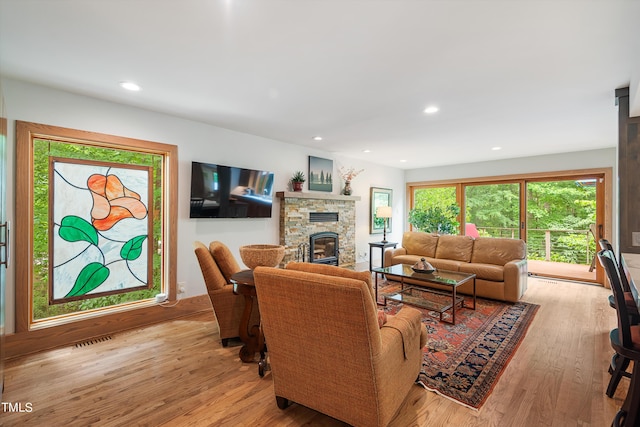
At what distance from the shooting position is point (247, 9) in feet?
5.63

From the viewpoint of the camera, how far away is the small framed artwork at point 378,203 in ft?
22.1

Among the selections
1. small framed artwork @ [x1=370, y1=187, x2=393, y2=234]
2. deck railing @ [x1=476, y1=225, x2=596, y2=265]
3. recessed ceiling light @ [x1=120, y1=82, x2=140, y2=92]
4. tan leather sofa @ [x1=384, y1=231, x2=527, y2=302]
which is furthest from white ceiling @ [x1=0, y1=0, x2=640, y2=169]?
small framed artwork @ [x1=370, y1=187, x2=393, y2=234]

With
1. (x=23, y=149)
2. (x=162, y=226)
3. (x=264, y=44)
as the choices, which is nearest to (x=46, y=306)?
(x=162, y=226)

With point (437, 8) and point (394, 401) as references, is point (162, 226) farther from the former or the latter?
point (437, 8)

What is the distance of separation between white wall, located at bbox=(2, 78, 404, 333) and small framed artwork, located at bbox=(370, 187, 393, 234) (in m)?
1.22

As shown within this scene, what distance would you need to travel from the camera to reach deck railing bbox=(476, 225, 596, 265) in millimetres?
5633

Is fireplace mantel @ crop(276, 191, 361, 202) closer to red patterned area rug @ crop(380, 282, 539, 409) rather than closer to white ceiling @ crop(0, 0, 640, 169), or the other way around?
white ceiling @ crop(0, 0, 640, 169)

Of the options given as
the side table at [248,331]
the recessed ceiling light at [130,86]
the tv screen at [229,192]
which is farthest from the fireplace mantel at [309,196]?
the recessed ceiling light at [130,86]

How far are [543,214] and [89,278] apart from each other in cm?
744

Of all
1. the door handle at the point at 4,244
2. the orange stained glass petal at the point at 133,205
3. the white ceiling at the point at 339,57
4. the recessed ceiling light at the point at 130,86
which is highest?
the recessed ceiling light at the point at 130,86

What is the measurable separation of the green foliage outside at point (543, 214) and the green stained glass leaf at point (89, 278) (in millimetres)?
5846

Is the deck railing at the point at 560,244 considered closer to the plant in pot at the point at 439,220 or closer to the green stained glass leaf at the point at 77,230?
the plant in pot at the point at 439,220

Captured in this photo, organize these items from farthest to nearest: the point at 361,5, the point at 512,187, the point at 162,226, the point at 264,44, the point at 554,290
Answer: the point at 512,187 → the point at 554,290 → the point at 162,226 → the point at 264,44 → the point at 361,5

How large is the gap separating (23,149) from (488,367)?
4.46 meters
